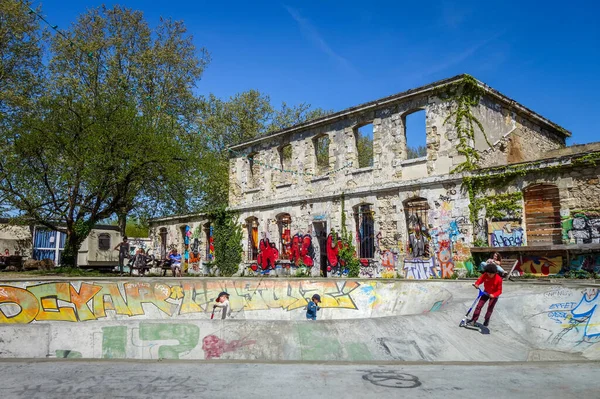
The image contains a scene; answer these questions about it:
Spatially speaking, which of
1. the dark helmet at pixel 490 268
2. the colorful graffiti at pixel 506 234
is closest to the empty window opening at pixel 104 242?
the colorful graffiti at pixel 506 234

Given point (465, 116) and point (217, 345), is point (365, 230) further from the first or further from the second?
point (217, 345)

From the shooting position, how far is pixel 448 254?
663 inches

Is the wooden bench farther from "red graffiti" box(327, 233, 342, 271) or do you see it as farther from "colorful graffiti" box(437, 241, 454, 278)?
"colorful graffiti" box(437, 241, 454, 278)

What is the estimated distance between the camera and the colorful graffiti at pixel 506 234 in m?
15.3

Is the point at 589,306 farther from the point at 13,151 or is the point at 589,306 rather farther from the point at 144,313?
the point at 13,151

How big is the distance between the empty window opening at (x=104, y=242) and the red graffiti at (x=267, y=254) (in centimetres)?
1229

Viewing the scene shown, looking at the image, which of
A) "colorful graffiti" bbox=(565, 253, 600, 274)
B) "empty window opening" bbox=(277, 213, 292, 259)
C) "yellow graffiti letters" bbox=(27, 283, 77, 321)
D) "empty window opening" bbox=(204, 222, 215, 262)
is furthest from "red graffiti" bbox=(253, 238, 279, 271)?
"colorful graffiti" bbox=(565, 253, 600, 274)

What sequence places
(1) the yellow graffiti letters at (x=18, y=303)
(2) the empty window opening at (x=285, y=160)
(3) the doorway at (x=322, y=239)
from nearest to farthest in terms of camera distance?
(1) the yellow graffiti letters at (x=18, y=303) < (3) the doorway at (x=322, y=239) < (2) the empty window opening at (x=285, y=160)

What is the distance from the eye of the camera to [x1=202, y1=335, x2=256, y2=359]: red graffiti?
7.23 meters

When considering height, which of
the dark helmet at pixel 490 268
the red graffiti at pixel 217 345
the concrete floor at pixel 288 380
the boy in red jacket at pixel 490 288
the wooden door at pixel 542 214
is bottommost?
the concrete floor at pixel 288 380

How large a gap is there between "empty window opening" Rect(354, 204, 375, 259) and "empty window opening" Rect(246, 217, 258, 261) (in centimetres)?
667

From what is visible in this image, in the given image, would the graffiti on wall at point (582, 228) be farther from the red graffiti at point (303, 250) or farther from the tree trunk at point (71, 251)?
the tree trunk at point (71, 251)

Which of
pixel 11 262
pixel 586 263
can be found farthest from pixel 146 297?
pixel 11 262

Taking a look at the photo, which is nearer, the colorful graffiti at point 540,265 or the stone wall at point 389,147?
the colorful graffiti at point 540,265
